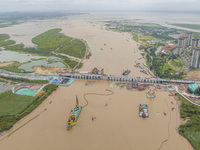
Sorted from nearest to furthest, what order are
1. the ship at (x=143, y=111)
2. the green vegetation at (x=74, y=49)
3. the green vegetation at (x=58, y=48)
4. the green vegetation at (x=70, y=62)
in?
the ship at (x=143, y=111)
the green vegetation at (x=70, y=62)
the green vegetation at (x=58, y=48)
the green vegetation at (x=74, y=49)

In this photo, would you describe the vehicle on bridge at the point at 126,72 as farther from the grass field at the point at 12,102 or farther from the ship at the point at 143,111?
the grass field at the point at 12,102

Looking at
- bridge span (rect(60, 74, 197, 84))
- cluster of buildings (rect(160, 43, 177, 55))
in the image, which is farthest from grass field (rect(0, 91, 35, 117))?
cluster of buildings (rect(160, 43, 177, 55))

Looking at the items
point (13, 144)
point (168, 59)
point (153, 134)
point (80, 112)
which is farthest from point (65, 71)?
point (168, 59)

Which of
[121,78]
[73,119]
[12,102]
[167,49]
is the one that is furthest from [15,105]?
[167,49]

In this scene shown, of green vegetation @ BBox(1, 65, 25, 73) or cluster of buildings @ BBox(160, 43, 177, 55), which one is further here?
cluster of buildings @ BBox(160, 43, 177, 55)

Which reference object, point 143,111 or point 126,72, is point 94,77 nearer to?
point 126,72

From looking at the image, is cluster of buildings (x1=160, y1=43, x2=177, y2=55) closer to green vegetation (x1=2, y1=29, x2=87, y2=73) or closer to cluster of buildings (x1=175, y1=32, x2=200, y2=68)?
cluster of buildings (x1=175, y1=32, x2=200, y2=68)

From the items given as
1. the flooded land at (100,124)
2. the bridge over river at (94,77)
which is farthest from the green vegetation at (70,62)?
the flooded land at (100,124)
